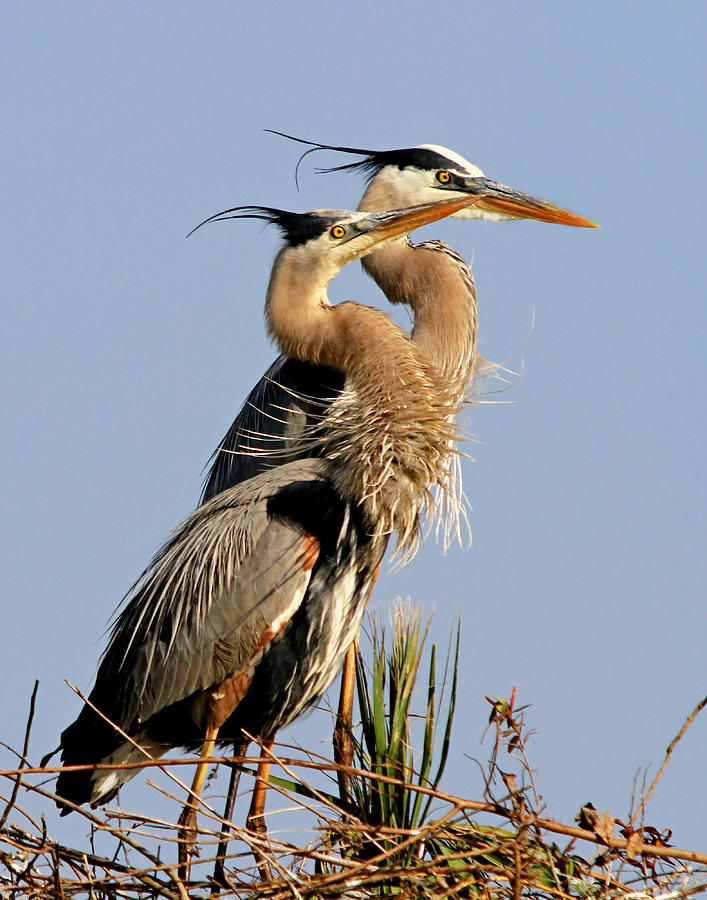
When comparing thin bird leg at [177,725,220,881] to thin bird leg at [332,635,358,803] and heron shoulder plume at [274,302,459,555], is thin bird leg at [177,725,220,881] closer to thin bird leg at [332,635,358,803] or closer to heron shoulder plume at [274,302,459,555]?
thin bird leg at [332,635,358,803]

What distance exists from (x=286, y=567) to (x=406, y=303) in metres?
1.62

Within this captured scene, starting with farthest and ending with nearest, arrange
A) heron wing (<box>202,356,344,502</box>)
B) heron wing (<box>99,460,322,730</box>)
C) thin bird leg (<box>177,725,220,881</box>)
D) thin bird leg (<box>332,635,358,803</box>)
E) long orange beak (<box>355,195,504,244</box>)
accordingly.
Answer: heron wing (<box>202,356,344,502</box>)
long orange beak (<box>355,195,504,244</box>)
heron wing (<box>99,460,322,730</box>)
thin bird leg (<box>332,635,358,803</box>)
thin bird leg (<box>177,725,220,881</box>)

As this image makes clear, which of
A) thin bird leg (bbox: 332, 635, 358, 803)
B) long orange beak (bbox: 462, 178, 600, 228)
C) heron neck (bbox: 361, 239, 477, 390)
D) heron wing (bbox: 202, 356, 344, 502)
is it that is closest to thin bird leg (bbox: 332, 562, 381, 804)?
thin bird leg (bbox: 332, 635, 358, 803)

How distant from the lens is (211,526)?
4984mm

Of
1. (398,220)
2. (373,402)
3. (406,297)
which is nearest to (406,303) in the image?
(406,297)

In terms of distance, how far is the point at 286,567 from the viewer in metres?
4.76

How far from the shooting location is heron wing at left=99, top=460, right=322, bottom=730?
4754 mm

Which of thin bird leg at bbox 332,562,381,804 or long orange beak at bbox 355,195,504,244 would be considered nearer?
thin bird leg at bbox 332,562,381,804

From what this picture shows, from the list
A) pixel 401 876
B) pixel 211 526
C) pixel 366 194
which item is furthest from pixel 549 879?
pixel 366 194

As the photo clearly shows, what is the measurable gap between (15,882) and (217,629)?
50.1 inches

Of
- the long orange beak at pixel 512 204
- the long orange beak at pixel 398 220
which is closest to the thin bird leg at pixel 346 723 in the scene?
the long orange beak at pixel 398 220

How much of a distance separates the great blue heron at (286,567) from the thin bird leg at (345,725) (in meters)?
0.20

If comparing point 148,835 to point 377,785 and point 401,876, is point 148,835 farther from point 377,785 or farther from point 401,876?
point 377,785

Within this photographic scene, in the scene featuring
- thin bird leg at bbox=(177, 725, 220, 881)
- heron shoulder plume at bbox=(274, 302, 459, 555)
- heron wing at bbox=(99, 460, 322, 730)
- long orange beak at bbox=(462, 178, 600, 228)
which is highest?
long orange beak at bbox=(462, 178, 600, 228)
